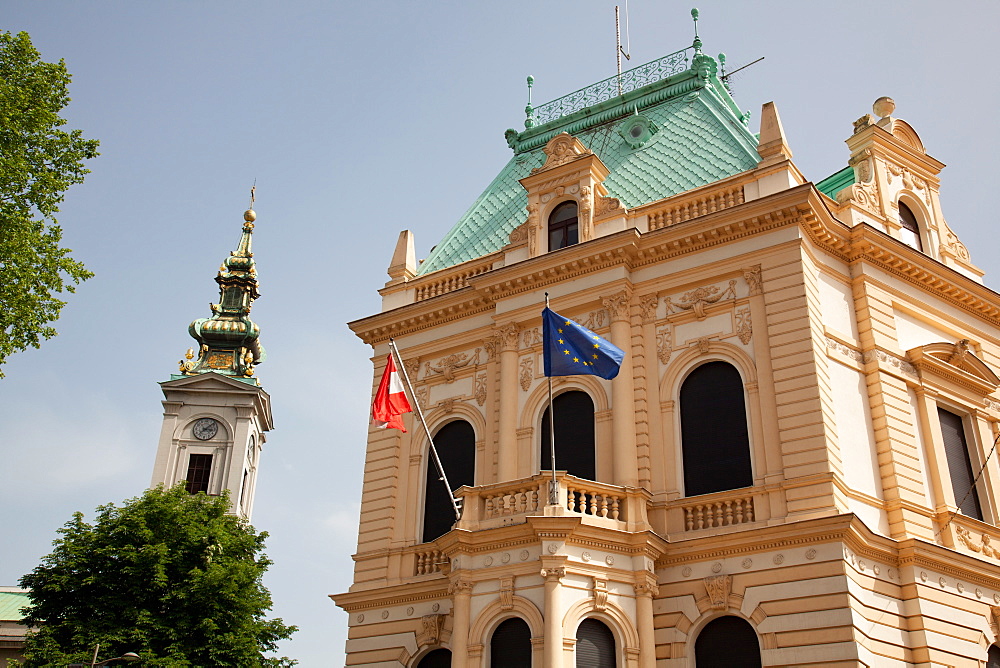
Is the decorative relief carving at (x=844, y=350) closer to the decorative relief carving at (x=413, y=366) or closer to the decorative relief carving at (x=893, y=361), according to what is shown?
the decorative relief carving at (x=893, y=361)

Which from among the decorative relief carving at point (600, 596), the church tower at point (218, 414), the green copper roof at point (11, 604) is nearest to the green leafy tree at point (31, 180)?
the decorative relief carving at point (600, 596)

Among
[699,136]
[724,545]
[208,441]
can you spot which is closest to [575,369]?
[724,545]

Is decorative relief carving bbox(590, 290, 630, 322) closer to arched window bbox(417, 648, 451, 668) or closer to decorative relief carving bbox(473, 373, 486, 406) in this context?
decorative relief carving bbox(473, 373, 486, 406)

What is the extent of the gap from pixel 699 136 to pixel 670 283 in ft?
18.6

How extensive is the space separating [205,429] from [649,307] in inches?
1507

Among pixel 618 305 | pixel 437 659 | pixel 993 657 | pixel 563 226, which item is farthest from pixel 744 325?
pixel 437 659

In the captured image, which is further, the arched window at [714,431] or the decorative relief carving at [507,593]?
the arched window at [714,431]

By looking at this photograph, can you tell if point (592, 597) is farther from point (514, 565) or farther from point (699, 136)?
point (699, 136)

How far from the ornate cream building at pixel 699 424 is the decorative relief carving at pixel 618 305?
0.06 m

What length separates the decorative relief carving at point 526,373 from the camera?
23859 millimetres

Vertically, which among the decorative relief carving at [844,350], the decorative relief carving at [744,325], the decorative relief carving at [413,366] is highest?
the decorative relief carving at [413,366]

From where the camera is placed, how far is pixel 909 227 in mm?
25656

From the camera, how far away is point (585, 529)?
1895 cm

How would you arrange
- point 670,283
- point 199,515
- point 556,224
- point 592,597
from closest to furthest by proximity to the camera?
point 592,597 → point 670,283 → point 556,224 → point 199,515
